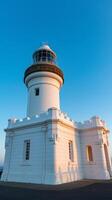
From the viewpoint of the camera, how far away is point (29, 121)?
13.5 m

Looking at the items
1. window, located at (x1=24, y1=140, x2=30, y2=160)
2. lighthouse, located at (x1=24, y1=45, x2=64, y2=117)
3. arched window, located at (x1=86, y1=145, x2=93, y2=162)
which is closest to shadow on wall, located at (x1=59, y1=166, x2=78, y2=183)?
arched window, located at (x1=86, y1=145, x2=93, y2=162)

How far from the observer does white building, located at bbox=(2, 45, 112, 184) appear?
1119 cm

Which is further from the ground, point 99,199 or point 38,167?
point 38,167

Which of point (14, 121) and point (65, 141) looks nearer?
point (65, 141)

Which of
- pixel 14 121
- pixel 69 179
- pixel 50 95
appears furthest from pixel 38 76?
pixel 69 179

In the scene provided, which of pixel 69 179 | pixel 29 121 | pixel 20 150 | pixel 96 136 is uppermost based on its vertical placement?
pixel 29 121

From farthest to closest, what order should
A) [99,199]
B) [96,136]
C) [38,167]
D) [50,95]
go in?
[50,95], [96,136], [38,167], [99,199]

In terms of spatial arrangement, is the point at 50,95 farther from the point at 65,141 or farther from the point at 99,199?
the point at 99,199

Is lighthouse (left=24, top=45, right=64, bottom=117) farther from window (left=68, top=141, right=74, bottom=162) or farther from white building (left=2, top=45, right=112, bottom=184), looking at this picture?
window (left=68, top=141, right=74, bottom=162)

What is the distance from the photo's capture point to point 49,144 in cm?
1138

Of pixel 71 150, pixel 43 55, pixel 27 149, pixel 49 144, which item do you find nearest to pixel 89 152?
pixel 71 150

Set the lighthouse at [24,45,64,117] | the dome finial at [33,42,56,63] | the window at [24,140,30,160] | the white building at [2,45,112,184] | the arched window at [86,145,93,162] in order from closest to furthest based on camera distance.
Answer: the white building at [2,45,112,184]
the window at [24,140,30,160]
the arched window at [86,145,93,162]
the lighthouse at [24,45,64,117]
the dome finial at [33,42,56,63]

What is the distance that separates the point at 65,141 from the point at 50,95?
5.67 meters

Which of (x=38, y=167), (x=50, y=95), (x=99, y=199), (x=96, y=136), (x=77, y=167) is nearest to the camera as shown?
(x=99, y=199)
